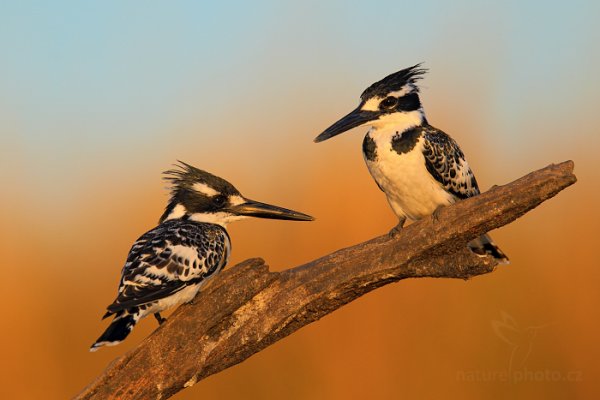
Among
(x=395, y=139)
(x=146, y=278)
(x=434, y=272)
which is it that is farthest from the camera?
(x=395, y=139)

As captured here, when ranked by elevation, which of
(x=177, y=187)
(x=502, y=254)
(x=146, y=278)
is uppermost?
(x=177, y=187)

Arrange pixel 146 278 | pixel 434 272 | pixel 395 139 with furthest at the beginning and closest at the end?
1. pixel 395 139
2. pixel 434 272
3. pixel 146 278

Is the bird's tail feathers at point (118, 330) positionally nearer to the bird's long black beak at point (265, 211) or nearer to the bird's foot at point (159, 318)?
the bird's foot at point (159, 318)

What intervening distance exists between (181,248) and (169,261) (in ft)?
0.49

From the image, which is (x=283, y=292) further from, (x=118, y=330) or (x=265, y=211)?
(x=118, y=330)

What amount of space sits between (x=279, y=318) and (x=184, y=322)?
0.72 meters

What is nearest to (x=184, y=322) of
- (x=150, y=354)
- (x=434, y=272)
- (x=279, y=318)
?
(x=150, y=354)

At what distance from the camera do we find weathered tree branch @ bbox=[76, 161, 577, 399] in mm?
5523

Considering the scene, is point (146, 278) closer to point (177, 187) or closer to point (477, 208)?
point (177, 187)

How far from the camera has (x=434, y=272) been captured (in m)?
5.99

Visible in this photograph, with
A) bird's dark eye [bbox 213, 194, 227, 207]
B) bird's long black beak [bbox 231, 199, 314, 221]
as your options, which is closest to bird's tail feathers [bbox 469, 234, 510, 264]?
bird's long black beak [bbox 231, 199, 314, 221]

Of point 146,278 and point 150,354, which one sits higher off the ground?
point 146,278

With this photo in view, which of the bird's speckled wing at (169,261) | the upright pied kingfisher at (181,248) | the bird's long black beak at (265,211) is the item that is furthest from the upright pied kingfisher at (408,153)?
the bird's speckled wing at (169,261)

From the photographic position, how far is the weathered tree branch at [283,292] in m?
5.52
